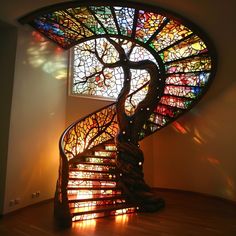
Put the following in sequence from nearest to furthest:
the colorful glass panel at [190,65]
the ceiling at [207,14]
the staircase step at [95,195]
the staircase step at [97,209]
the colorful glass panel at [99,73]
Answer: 1. the ceiling at [207,14]
2. the staircase step at [97,209]
3. the staircase step at [95,195]
4. the colorful glass panel at [190,65]
5. the colorful glass panel at [99,73]

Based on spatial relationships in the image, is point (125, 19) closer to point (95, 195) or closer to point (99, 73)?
point (99, 73)

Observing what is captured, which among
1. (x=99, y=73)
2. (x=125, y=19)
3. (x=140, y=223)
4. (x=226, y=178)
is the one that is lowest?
(x=140, y=223)

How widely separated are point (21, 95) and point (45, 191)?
73.8 inches

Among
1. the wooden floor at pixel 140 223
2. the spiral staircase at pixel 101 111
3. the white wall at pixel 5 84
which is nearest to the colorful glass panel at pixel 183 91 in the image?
the spiral staircase at pixel 101 111

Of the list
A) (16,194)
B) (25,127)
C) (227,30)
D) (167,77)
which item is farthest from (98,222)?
(227,30)

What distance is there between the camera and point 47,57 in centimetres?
435

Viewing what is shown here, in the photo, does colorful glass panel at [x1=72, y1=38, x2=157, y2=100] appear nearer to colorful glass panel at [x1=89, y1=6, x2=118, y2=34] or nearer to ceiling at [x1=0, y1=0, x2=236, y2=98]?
colorful glass panel at [x1=89, y1=6, x2=118, y2=34]

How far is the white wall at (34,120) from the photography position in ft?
11.3

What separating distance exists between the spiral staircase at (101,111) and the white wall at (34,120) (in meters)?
0.38

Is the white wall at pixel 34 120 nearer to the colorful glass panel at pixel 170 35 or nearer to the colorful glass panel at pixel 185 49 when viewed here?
the colorful glass panel at pixel 170 35

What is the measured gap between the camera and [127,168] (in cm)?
370

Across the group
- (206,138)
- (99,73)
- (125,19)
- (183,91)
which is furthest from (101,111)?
(206,138)

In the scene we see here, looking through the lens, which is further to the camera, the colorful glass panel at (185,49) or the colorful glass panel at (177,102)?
the colorful glass panel at (177,102)

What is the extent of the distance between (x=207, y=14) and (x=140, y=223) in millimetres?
2842
